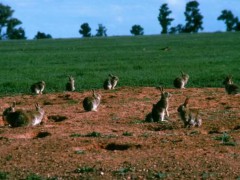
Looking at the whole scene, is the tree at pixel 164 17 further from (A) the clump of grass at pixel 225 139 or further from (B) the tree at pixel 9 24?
(A) the clump of grass at pixel 225 139

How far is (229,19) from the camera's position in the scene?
134875 mm

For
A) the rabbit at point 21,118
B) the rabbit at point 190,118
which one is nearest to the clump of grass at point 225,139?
the rabbit at point 190,118

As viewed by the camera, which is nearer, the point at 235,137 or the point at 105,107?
the point at 235,137

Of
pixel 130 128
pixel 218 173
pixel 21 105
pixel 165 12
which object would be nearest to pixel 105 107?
pixel 21 105

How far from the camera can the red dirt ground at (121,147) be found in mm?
10125

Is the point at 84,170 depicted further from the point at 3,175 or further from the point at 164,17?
the point at 164,17

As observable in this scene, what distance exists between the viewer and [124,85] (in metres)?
26.7

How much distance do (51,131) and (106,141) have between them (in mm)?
2034

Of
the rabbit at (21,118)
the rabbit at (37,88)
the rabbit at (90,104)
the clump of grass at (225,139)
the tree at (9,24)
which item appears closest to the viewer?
the clump of grass at (225,139)

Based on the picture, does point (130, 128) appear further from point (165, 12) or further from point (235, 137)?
point (165, 12)

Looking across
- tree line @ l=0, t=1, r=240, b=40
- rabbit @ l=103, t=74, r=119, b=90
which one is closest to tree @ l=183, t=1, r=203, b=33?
tree line @ l=0, t=1, r=240, b=40

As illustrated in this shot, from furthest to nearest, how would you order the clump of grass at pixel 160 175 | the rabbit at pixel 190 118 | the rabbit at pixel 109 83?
the rabbit at pixel 109 83 → the rabbit at pixel 190 118 → the clump of grass at pixel 160 175

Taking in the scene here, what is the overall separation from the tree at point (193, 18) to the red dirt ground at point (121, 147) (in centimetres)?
11405

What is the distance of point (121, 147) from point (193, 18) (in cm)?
12149
